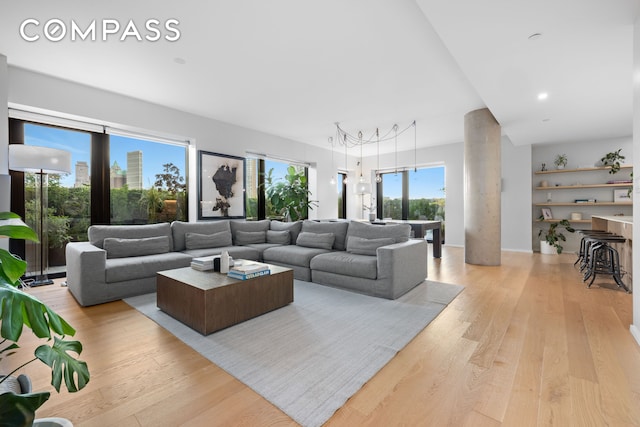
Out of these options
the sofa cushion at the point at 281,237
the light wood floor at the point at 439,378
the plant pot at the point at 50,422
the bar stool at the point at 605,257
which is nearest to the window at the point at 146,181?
the sofa cushion at the point at 281,237

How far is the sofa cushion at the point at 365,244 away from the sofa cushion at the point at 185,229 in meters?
2.19

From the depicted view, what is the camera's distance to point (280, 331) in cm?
240

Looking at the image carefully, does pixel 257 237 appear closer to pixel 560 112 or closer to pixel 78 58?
pixel 78 58

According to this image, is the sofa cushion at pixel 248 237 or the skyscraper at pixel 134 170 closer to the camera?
the skyscraper at pixel 134 170

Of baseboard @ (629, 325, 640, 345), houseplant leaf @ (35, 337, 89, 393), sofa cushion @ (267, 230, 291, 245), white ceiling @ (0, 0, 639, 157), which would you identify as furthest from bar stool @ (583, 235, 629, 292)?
houseplant leaf @ (35, 337, 89, 393)

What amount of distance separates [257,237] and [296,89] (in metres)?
2.50

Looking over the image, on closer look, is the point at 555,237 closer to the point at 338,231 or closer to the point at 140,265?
the point at 338,231

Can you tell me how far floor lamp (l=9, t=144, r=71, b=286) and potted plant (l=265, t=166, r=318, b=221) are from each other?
374cm

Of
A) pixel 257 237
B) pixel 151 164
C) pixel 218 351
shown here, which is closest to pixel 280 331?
pixel 218 351

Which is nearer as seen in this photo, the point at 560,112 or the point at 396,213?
the point at 560,112

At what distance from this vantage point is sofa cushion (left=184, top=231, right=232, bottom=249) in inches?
171

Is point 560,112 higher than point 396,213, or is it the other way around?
point 560,112

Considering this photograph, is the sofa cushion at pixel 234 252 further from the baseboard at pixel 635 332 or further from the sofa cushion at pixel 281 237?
the baseboard at pixel 635 332

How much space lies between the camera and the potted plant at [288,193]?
22.2 feet
